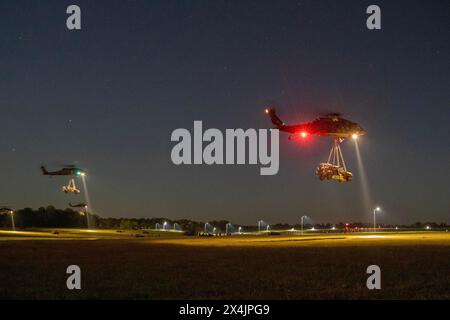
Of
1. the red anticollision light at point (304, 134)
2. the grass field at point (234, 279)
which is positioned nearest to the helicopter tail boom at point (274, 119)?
the red anticollision light at point (304, 134)

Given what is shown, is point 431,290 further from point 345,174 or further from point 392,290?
point 345,174

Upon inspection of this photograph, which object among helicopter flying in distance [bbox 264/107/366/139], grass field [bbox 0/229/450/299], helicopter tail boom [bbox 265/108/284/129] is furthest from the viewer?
helicopter tail boom [bbox 265/108/284/129]

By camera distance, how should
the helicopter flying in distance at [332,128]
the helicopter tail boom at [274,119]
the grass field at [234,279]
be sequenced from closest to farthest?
the grass field at [234,279]
the helicopter flying in distance at [332,128]
the helicopter tail boom at [274,119]

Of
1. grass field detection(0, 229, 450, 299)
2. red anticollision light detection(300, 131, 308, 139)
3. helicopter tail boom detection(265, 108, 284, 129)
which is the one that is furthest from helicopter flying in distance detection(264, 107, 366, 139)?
grass field detection(0, 229, 450, 299)

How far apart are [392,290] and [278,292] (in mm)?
4040

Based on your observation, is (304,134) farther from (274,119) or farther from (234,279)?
(234,279)

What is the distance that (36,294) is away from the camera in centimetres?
1789

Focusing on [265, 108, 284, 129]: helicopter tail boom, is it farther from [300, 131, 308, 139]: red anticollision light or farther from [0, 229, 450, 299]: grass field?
[0, 229, 450, 299]: grass field

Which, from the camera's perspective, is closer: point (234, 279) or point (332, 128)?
point (234, 279)

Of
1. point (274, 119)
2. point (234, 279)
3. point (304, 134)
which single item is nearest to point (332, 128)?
point (304, 134)

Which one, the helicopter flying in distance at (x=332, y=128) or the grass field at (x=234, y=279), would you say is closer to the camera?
the grass field at (x=234, y=279)

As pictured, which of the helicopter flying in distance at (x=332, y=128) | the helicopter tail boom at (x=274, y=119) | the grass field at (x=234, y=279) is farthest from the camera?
the helicopter tail boom at (x=274, y=119)

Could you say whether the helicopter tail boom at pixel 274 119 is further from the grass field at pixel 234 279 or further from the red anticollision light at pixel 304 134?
the grass field at pixel 234 279
